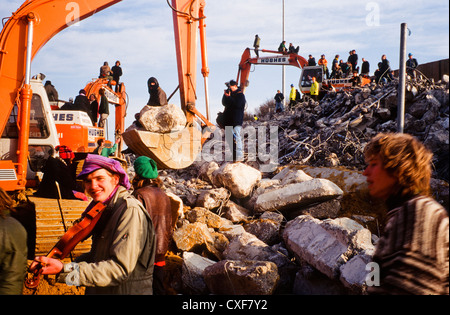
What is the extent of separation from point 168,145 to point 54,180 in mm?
2240

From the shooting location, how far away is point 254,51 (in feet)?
63.3

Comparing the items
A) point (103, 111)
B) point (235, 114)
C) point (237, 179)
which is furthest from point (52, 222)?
point (103, 111)

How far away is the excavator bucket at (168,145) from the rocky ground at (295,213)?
0.62 m

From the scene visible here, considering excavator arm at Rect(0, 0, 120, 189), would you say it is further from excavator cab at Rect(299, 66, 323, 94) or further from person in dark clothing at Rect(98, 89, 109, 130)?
excavator cab at Rect(299, 66, 323, 94)

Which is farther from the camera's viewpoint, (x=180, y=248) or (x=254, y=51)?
(x=254, y=51)

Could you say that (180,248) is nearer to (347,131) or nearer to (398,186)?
(398,186)

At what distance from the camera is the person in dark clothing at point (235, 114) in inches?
362

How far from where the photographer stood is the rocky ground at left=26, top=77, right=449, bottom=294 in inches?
187

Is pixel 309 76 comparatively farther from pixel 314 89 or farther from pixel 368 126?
pixel 368 126

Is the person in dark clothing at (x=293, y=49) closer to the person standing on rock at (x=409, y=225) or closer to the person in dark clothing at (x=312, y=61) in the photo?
the person in dark clothing at (x=312, y=61)

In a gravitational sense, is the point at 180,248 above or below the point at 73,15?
below
